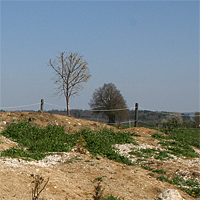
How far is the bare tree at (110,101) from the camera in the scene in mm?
26703

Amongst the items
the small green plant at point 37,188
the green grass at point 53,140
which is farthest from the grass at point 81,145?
the small green plant at point 37,188

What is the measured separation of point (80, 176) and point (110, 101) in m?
20.6

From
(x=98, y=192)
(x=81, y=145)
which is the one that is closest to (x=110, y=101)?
(x=81, y=145)

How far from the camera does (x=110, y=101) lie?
26.8 metres

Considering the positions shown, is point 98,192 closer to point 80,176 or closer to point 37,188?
point 80,176

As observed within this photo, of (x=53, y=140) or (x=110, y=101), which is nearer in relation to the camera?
(x=53, y=140)

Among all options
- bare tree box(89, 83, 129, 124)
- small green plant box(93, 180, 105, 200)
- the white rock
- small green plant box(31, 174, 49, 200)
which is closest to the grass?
the white rock

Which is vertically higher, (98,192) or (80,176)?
(80,176)

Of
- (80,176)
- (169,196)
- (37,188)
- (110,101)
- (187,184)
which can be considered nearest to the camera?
(37,188)

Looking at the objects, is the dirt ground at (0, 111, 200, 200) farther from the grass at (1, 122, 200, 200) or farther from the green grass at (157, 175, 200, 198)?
the grass at (1, 122, 200, 200)

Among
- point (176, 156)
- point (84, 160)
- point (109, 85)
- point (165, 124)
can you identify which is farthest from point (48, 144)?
point (109, 85)

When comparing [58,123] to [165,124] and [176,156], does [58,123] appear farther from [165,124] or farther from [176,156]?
[165,124]

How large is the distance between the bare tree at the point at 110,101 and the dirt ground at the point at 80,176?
698 inches

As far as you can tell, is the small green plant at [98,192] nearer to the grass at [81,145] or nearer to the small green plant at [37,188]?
the small green plant at [37,188]
